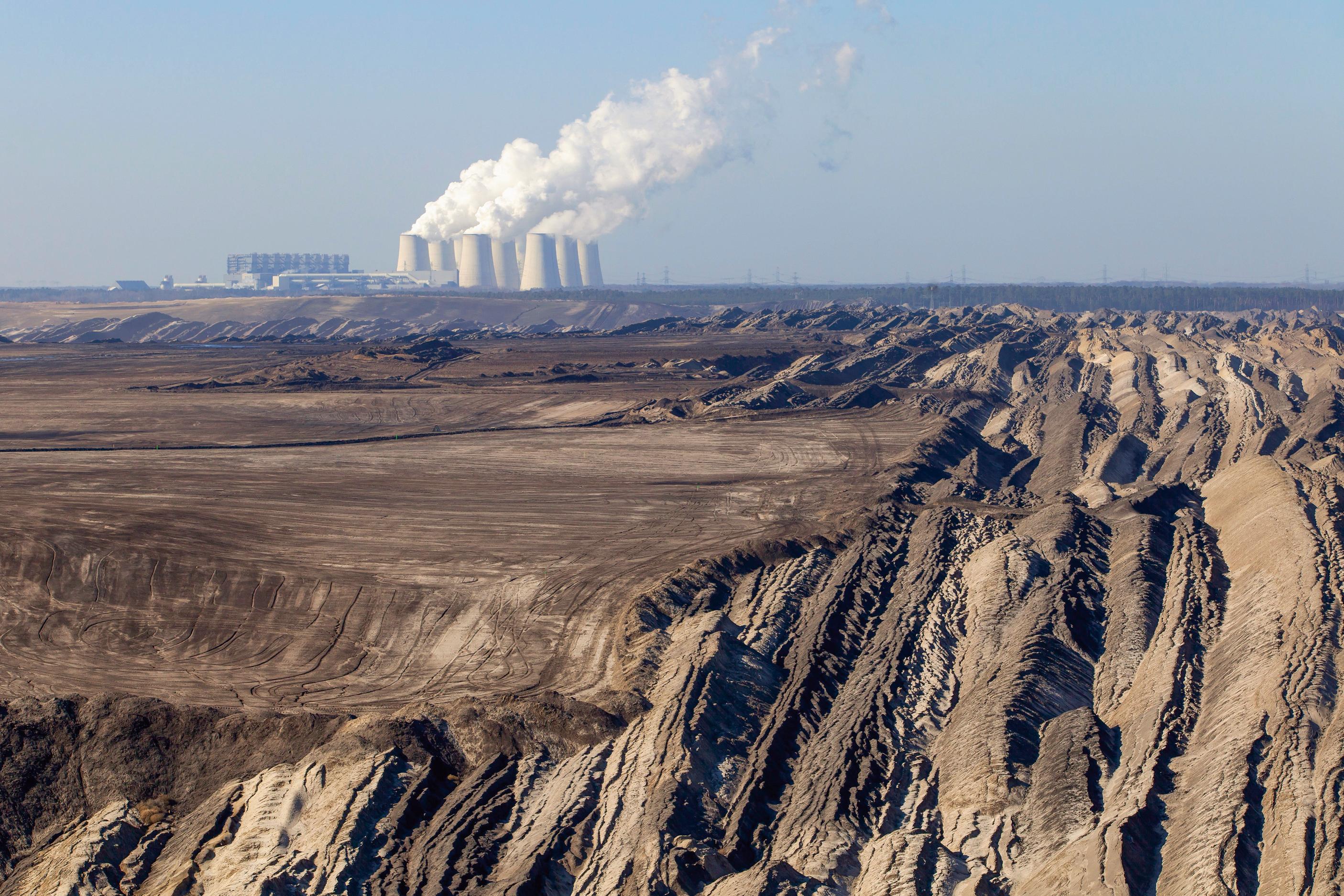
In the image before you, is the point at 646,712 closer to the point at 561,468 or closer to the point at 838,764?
the point at 838,764

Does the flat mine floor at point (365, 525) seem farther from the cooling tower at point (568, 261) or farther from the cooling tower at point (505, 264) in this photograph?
the cooling tower at point (568, 261)

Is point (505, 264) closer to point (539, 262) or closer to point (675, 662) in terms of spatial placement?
point (539, 262)

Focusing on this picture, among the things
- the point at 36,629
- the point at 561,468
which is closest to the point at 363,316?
the point at 561,468

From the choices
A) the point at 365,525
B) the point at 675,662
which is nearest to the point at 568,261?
the point at 365,525

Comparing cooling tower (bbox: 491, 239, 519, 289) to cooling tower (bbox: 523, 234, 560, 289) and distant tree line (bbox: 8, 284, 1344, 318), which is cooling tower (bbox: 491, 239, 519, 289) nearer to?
cooling tower (bbox: 523, 234, 560, 289)

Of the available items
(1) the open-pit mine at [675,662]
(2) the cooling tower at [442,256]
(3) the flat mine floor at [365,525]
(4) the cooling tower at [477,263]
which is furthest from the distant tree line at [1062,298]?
(1) the open-pit mine at [675,662]

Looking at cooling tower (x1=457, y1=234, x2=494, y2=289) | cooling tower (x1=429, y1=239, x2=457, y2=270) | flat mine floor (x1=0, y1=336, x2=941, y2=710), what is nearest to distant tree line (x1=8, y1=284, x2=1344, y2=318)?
cooling tower (x1=457, y1=234, x2=494, y2=289)
